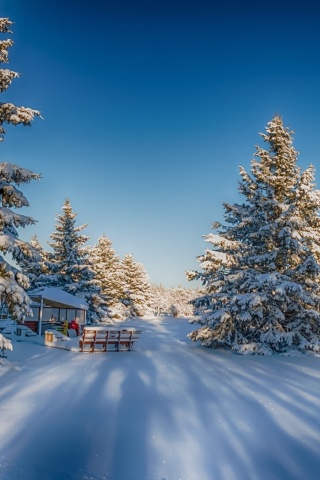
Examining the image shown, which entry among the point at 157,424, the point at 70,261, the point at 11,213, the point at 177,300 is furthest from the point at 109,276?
the point at 177,300

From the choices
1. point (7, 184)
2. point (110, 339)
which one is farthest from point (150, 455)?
point (110, 339)

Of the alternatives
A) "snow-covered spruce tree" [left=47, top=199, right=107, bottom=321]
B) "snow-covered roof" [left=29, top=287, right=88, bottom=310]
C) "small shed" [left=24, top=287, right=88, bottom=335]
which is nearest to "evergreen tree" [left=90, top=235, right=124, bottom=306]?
"snow-covered spruce tree" [left=47, top=199, right=107, bottom=321]

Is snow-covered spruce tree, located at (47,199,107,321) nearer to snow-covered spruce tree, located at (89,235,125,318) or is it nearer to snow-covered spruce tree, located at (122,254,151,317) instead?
snow-covered spruce tree, located at (89,235,125,318)

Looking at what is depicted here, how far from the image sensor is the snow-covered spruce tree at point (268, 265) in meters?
16.7

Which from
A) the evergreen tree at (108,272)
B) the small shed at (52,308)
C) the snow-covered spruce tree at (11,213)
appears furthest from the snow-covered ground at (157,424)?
the evergreen tree at (108,272)

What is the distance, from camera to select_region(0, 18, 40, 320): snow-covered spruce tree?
1087cm

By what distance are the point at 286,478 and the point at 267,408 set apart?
2856 millimetres

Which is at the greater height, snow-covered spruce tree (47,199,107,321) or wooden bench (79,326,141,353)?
snow-covered spruce tree (47,199,107,321)

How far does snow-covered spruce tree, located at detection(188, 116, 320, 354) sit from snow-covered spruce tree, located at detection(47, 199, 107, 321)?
18051 millimetres

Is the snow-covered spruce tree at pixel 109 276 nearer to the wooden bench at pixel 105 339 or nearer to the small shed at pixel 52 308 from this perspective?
the small shed at pixel 52 308

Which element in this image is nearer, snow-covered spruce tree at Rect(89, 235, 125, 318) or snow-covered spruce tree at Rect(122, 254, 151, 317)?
snow-covered spruce tree at Rect(89, 235, 125, 318)

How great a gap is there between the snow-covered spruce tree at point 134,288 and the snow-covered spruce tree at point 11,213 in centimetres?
4178

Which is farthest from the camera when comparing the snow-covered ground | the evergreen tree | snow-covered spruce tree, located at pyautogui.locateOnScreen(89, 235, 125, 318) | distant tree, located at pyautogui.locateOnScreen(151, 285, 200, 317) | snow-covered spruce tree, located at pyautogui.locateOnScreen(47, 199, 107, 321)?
distant tree, located at pyautogui.locateOnScreen(151, 285, 200, 317)

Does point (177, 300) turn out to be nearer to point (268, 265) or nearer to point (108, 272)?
point (108, 272)
